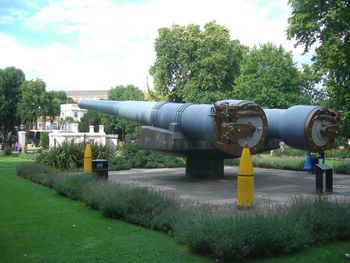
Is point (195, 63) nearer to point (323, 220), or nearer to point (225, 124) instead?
point (225, 124)

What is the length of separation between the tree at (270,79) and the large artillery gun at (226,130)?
1261 inches

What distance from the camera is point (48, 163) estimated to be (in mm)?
21391

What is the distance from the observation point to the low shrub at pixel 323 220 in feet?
25.0

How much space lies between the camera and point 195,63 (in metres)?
50.9

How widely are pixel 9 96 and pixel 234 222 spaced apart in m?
69.2

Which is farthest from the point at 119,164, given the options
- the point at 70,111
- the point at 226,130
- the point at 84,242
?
the point at 70,111

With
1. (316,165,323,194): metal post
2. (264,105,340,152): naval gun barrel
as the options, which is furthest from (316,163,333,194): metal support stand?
(264,105,340,152): naval gun barrel

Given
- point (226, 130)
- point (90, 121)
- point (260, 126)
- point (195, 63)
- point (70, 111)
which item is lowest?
point (226, 130)

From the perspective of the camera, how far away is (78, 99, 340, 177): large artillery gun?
41.4ft

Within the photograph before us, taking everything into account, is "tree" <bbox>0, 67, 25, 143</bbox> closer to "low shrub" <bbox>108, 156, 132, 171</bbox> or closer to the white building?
the white building

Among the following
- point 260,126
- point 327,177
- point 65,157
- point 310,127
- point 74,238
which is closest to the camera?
point 74,238

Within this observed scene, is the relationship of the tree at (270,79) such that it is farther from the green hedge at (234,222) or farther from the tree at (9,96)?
the green hedge at (234,222)

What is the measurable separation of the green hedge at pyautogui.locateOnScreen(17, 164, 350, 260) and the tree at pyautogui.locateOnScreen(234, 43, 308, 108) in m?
39.5

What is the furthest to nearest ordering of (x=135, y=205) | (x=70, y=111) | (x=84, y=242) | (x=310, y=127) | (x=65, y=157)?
1. (x=70, y=111)
2. (x=65, y=157)
3. (x=310, y=127)
4. (x=135, y=205)
5. (x=84, y=242)
